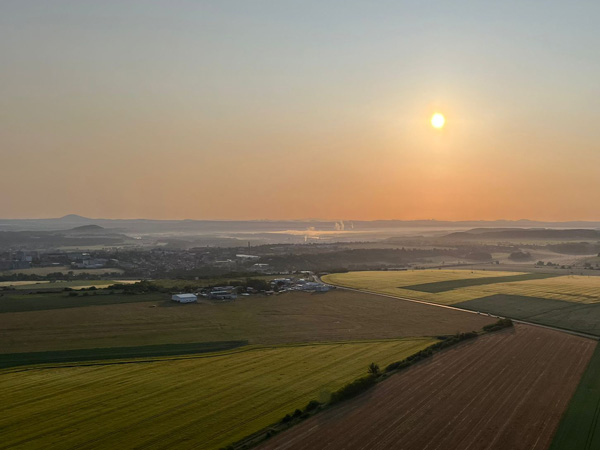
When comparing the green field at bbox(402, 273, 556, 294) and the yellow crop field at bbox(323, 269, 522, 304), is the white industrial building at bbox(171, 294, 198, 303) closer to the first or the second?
the yellow crop field at bbox(323, 269, 522, 304)

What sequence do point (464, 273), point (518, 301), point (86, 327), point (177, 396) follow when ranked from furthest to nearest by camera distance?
point (464, 273), point (518, 301), point (86, 327), point (177, 396)

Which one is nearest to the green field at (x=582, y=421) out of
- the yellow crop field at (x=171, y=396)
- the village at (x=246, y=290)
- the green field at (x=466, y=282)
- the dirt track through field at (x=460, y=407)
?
the dirt track through field at (x=460, y=407)

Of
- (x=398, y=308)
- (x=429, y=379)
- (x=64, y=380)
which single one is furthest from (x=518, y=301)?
(x=64, y=380)

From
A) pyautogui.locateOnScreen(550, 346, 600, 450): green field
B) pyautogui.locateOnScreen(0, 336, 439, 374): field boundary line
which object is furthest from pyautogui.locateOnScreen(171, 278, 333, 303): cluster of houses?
pyautogui.locateOnScreen(550, 346, 600, 450): green field

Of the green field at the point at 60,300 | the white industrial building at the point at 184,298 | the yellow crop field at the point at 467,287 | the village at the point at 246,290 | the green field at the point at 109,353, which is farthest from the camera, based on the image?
the yellow crop field at the point at 467,287

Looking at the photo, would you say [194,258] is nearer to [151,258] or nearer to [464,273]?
[151,258]

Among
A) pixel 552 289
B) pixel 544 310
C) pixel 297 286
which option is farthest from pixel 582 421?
pixel 552 289

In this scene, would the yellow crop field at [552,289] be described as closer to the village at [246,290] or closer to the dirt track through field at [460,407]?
the village at [246,290]
